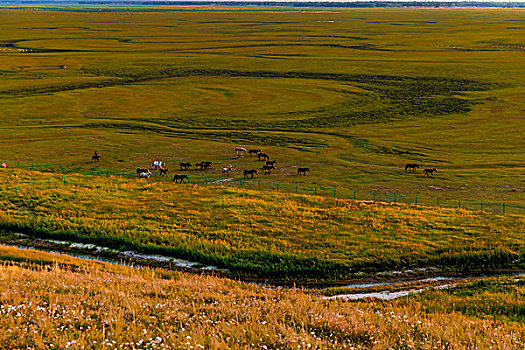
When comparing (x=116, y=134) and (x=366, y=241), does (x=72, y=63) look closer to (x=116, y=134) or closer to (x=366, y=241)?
(x=116, y=134)

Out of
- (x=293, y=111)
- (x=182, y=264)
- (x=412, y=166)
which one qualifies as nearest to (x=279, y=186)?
(x=412, y=166)

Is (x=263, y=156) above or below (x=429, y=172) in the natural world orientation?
above

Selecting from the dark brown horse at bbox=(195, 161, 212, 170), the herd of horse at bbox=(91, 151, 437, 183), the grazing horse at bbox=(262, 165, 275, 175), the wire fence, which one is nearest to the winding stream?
the wire fence

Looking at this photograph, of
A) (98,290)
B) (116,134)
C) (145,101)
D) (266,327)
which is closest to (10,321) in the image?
(98,290)

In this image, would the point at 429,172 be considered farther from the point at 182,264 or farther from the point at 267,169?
the point at 182,264

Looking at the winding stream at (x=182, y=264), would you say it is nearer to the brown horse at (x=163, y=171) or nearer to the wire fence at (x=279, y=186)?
the wire fence at (x=279, y=186)
